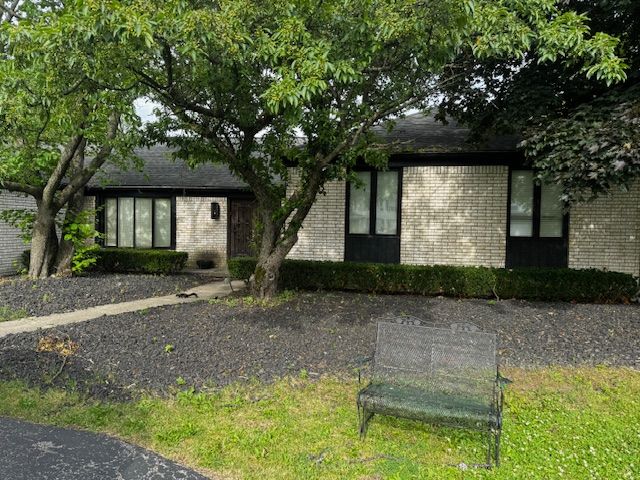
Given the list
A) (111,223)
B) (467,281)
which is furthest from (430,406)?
(111,223)

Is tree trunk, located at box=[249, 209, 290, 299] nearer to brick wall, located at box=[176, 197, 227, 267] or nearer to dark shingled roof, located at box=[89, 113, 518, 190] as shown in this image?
dark shingled roof, located at box=[89, 113, 518, 190]

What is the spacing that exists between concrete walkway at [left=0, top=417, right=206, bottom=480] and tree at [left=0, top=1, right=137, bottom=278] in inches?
144

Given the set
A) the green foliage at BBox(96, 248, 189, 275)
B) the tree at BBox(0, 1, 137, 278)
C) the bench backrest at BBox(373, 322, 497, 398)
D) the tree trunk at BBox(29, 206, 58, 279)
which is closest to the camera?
the bench backrest at BBox(373, 322, 497, 398)

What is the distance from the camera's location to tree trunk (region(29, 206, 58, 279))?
11875 mm

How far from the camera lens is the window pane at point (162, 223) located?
1714 centimetres

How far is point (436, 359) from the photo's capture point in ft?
14.6

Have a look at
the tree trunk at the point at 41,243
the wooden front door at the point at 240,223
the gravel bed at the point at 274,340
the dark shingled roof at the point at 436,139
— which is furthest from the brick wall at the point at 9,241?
the dark shingled roof at the point at 436,139

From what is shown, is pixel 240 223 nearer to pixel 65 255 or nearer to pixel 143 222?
pixel 143 222

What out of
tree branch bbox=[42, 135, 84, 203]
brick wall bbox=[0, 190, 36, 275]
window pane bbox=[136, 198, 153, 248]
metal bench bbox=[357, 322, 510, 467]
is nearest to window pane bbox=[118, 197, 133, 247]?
window pane bbox=[136, 198, 153, 248]

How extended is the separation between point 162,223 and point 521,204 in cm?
1219

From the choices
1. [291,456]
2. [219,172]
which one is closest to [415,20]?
[291,456]

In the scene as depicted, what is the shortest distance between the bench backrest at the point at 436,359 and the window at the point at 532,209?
8096 millimetres

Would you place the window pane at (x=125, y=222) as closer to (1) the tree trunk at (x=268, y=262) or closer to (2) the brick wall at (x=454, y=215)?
(1) the tree trunk at (x=268, y=262)

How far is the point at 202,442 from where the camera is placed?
391 cm
